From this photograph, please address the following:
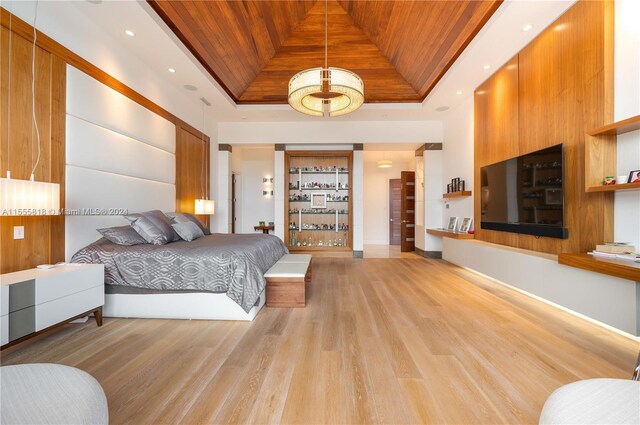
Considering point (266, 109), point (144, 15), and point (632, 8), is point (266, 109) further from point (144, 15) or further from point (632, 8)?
point (632, 8)

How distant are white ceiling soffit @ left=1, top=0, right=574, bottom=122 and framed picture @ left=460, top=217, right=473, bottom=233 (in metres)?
2.32

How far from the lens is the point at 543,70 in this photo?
344 cm

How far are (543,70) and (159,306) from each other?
513 centimetres

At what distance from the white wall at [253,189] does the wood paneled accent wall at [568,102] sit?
594 centimetres

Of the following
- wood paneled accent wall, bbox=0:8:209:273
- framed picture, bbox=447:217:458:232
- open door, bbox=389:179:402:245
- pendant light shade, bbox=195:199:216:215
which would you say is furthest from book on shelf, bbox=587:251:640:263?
open door, bbox=389:179:402:245

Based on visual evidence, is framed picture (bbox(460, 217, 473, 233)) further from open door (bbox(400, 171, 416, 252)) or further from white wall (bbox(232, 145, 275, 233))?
white wall (bbox(232, 145, 275, 233))

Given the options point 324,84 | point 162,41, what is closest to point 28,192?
point 162,41

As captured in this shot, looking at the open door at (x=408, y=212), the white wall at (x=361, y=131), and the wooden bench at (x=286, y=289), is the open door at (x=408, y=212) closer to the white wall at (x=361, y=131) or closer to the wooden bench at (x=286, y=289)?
the white wall at (x=361, y=131)

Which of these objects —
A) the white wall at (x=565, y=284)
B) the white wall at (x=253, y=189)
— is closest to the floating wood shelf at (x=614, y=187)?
the white wall at (x=565, y=284)

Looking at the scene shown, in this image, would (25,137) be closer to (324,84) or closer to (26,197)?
(26,197)

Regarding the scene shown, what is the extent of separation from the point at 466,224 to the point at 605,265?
3089 millimetres

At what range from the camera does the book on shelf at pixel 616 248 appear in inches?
96.8

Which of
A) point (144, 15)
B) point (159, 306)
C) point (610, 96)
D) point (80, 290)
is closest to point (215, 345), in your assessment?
point (159, 306)

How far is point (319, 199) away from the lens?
696cm
